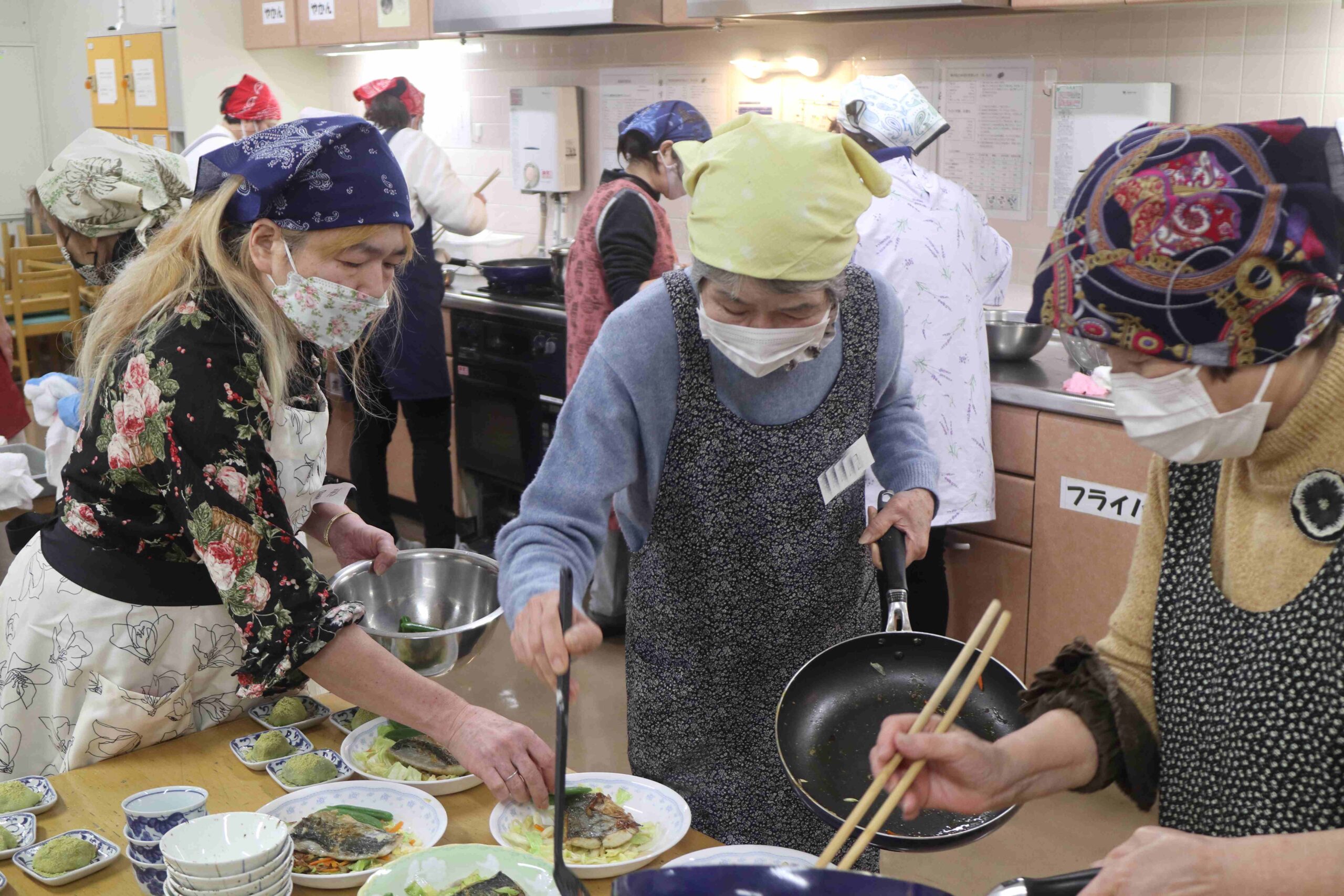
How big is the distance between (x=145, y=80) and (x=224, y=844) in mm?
5803

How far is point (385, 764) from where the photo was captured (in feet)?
4.95

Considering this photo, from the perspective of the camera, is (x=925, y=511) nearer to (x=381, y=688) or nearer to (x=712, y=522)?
(x=712, y=522)

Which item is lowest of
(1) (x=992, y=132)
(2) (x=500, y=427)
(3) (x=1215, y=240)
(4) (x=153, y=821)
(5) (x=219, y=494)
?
(2) (x=500, y=427)

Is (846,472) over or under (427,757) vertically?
over

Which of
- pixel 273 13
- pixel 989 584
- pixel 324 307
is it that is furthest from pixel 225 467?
pixel 273 13

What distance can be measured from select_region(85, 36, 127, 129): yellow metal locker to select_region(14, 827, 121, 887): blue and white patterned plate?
5.89 meters

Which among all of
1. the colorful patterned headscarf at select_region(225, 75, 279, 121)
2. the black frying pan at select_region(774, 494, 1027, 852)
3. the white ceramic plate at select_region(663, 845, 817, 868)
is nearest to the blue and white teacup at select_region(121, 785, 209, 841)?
the white ceramic plate at select_region(663, 845, 817, 868)

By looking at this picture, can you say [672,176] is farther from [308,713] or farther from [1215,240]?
[1215,240]

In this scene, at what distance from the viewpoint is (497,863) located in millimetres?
1274

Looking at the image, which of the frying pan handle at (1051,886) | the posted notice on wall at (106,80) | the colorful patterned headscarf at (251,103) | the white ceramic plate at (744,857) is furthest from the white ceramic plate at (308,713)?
the posted notice on wall at (106,80)

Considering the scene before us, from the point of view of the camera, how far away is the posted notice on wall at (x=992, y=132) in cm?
355

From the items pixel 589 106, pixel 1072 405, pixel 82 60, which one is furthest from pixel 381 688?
pixel 82 60

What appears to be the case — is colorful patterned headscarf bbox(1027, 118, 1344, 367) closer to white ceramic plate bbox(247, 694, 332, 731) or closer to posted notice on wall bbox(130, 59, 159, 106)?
white ceramic plate bbox(247, 694, 332, 731)

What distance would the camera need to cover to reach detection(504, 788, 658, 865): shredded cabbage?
51.1 inches
